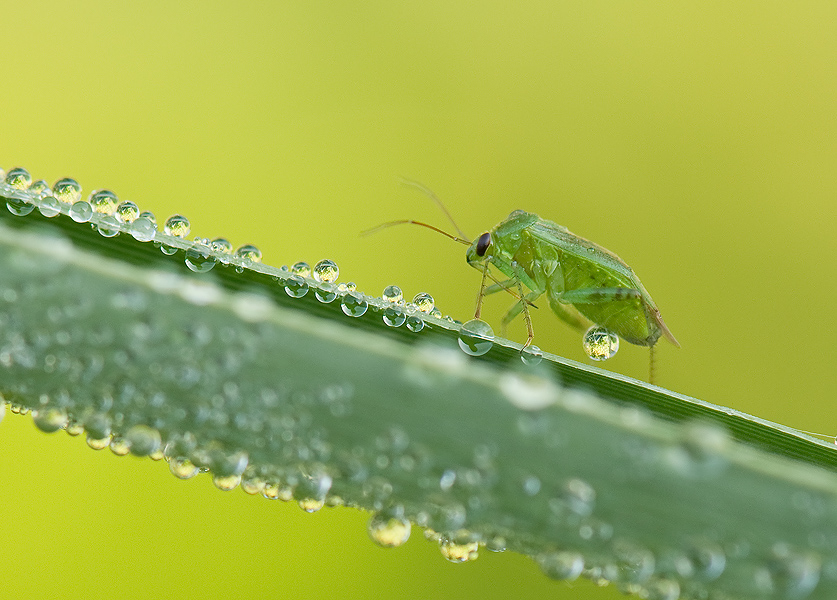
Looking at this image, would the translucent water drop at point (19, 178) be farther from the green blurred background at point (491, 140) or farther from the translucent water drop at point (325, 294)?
the green blurred background at point (491, 140)

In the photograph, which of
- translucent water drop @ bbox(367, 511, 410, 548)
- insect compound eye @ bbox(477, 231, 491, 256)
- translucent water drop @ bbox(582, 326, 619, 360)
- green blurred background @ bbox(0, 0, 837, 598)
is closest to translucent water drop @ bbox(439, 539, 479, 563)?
translucent water drop @ bbox(367, 511, 410, 548)

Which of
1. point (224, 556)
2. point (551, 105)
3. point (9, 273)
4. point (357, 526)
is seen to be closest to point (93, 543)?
point (224, 556)

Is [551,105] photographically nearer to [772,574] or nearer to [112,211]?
[112,211]

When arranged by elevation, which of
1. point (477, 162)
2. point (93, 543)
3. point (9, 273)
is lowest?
point (93, 543)

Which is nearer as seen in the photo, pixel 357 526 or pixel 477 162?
pixel 357 526

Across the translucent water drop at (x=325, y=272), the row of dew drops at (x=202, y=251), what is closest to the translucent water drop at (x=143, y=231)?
the row of dew drops at (x=202, y=251)

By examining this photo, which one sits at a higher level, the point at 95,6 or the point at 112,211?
the point at 95,6
